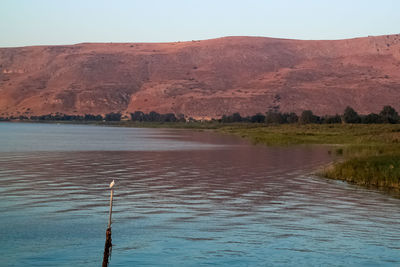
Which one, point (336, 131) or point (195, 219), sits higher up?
point (336, 131)

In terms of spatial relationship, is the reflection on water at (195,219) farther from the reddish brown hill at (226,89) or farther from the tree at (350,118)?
the reddish brown hill at (226,89)

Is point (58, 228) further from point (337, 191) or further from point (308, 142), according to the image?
point (308, 142)

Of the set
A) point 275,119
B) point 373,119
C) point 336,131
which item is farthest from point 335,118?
point 336,131

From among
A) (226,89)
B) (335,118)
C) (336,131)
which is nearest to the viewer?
(336,131)

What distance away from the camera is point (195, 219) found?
62.4ft

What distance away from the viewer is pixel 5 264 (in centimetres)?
1367

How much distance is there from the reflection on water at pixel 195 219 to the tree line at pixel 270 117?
69995 millimetres

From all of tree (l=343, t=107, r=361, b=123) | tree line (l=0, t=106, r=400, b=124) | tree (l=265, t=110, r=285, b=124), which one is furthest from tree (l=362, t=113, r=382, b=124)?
tree (l=265, t=110, r=285, b=124)

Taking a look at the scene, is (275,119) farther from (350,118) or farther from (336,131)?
(336,131)

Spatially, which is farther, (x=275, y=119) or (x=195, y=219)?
(x=275, y=119)

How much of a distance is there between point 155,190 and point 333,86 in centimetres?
14045

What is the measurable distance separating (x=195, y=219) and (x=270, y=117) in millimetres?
102824

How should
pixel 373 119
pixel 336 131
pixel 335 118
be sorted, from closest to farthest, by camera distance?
1. pixel 336 131
2. pixel 373 119
3. pixel 335 118

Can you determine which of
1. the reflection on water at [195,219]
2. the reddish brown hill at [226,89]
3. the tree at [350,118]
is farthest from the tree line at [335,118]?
the reflection on water at [195,219]
